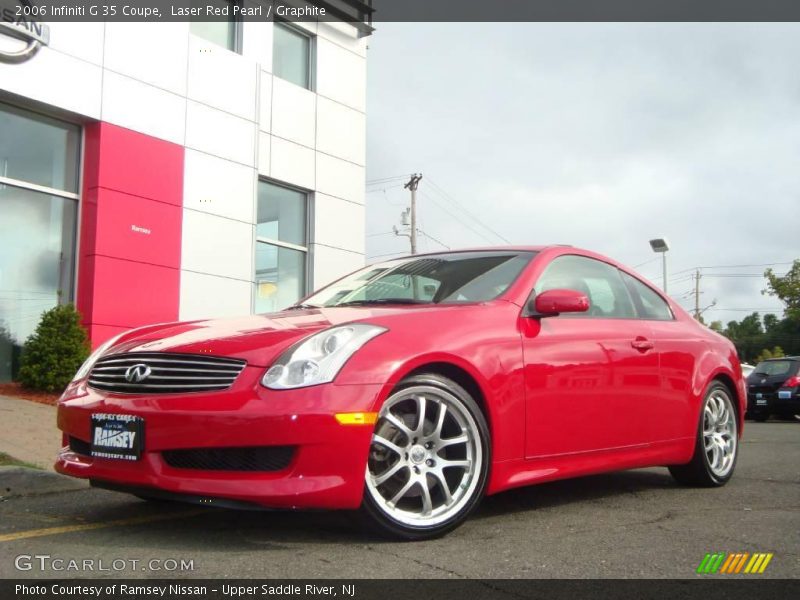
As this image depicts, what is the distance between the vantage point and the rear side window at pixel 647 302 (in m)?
5.33

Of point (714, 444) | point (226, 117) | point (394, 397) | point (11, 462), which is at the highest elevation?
point (226, 117)

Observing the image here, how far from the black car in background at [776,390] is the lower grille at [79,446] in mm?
16871

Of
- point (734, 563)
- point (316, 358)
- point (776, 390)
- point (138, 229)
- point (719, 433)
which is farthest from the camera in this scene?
point (776, 390)

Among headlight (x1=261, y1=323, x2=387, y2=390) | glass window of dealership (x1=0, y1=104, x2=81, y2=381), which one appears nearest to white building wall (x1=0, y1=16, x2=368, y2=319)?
glass window of dealership (x1=0, y1=104, x2=81, y2=381)

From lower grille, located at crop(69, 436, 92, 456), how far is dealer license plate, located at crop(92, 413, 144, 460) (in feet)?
0.36

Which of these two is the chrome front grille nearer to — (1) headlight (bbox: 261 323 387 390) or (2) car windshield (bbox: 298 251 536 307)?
(1) headlight (bbox: 261 323 387 390)

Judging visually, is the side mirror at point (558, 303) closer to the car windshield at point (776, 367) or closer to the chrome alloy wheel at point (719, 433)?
the chrome alloy wheel at point (719, 433)

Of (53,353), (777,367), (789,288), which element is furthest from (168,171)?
(789,288)

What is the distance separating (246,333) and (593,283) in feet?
7.39

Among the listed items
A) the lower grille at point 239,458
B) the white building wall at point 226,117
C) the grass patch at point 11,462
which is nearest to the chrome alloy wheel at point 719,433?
the lower grille at point 239,458

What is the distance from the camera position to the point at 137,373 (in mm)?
3686

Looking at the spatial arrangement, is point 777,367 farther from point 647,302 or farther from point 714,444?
point 647,302

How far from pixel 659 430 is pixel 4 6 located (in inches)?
395

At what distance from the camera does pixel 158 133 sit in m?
12.8
